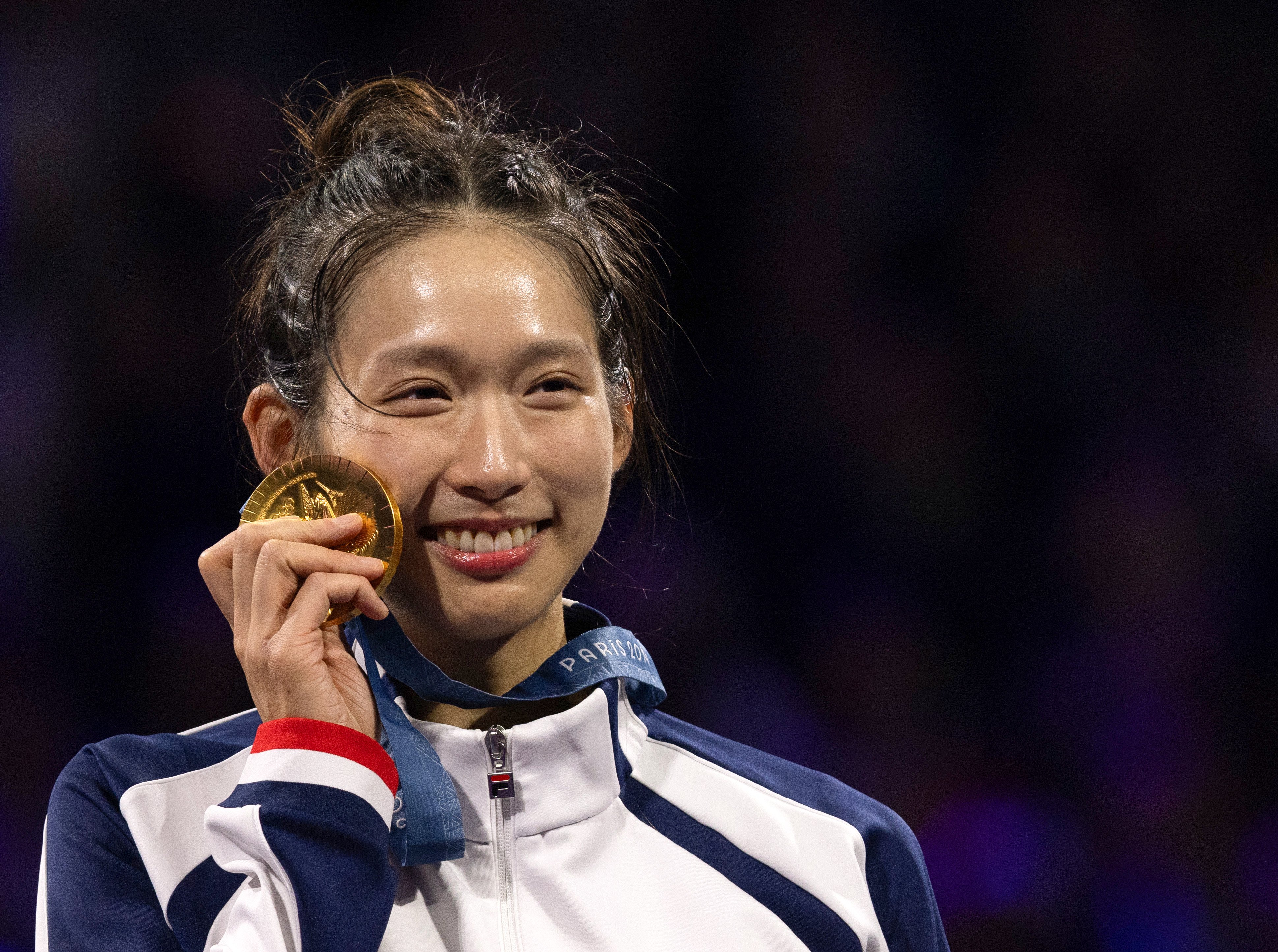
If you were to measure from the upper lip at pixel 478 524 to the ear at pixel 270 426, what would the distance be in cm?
29

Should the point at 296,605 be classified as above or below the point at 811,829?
above

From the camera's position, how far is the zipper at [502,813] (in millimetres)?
1502

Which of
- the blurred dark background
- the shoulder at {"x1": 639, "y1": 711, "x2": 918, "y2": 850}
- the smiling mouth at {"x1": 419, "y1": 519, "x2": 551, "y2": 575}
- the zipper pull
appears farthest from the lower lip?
the blurred dark background

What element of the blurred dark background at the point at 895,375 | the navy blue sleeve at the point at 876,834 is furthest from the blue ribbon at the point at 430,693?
the blurred dark background at the point at 895,375

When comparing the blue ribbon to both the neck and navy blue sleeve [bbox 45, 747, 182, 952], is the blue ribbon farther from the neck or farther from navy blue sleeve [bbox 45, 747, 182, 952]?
navy blue sleeve [bbox 45, 747, 182, 952]

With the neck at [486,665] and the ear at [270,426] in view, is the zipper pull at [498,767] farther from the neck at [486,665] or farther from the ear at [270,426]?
the ear at [270,426]

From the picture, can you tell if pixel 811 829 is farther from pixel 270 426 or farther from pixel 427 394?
pixel 270 426

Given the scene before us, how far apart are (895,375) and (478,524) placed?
199 cm

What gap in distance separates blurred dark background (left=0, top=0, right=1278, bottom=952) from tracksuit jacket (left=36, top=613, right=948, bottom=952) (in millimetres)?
1287

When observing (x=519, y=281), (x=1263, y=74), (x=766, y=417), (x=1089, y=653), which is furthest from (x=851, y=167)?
(x=519, y=281)

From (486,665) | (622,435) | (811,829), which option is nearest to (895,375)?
(622,435)

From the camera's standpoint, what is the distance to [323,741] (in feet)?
4.36

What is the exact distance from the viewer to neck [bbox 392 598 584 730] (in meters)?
1.57

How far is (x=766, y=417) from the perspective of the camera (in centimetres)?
319
